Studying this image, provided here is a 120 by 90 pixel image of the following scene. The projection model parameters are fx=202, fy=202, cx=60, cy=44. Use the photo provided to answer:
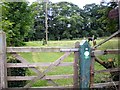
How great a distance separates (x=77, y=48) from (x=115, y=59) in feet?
4.01

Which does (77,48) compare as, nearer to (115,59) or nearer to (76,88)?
Result: (76,88)

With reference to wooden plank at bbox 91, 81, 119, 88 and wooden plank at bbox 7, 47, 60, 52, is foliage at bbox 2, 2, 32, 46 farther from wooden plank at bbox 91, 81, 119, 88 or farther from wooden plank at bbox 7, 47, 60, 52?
wooden plank at bbox 91, 81, 119, 88

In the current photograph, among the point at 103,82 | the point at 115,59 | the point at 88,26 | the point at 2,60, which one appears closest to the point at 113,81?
the point at 103,82

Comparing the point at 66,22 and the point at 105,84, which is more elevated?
the point at 66,22

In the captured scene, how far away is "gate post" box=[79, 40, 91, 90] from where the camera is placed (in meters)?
3.43

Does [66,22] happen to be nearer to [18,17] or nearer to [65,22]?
[65,22]

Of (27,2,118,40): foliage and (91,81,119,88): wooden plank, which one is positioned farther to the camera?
(27,2,118,40): foliage

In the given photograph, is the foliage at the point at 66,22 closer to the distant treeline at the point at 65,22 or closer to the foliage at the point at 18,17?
the distant treeline at the point at 65,22

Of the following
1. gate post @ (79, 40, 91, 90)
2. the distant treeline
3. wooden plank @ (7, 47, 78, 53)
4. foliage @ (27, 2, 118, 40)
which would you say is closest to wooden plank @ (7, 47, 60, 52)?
wooden plank @ (7, 47, 78, 53)

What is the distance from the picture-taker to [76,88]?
3586 mm

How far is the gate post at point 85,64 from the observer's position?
11.3ft

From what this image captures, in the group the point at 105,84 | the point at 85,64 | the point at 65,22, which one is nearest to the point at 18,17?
the point at 85,64

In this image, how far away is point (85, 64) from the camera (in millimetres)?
3453

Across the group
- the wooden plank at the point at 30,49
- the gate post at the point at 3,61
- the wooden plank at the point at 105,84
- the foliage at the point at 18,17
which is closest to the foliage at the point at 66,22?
the foliage at the point at 18,17
